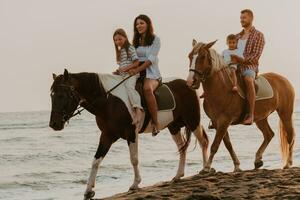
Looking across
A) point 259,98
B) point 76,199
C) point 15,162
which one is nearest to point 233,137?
point 15,162

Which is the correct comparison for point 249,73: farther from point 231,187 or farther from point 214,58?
point 231,187

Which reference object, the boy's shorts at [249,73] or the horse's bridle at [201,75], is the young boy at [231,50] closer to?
the boy's shorts at [249,73]

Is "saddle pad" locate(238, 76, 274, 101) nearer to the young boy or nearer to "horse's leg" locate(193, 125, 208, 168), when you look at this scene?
the young boy

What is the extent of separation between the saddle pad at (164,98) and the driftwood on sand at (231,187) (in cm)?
115

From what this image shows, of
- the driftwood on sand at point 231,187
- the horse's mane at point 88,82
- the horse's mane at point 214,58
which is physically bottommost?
the driftwood on sand at point 231,187

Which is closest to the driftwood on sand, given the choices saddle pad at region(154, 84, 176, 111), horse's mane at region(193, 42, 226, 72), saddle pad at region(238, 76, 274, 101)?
saddle pad at region(154, 84, 176, 111)

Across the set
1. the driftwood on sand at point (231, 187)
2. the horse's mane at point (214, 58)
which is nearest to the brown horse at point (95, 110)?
the driftwood on sand at point (231, 187)

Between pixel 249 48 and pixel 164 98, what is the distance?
5.51ft

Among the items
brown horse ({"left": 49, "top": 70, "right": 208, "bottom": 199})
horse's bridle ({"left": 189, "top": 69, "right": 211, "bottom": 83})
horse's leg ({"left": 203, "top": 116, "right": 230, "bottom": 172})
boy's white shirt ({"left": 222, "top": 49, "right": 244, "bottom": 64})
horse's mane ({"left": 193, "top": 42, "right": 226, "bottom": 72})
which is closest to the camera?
brown horse ({"left": 49, "top": 70, "right": 208, "bottom": 199})

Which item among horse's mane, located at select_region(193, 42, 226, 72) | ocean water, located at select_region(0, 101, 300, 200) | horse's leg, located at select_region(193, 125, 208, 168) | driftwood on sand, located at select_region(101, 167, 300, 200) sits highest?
horse's mane, located at select_region(193, 42, 226, 72)

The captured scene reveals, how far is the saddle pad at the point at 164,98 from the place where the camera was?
9.28 m

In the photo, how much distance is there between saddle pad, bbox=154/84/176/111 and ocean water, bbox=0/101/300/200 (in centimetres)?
86

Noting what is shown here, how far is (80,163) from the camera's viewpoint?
2238 centimetres

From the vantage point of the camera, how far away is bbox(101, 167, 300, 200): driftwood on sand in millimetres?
7695
